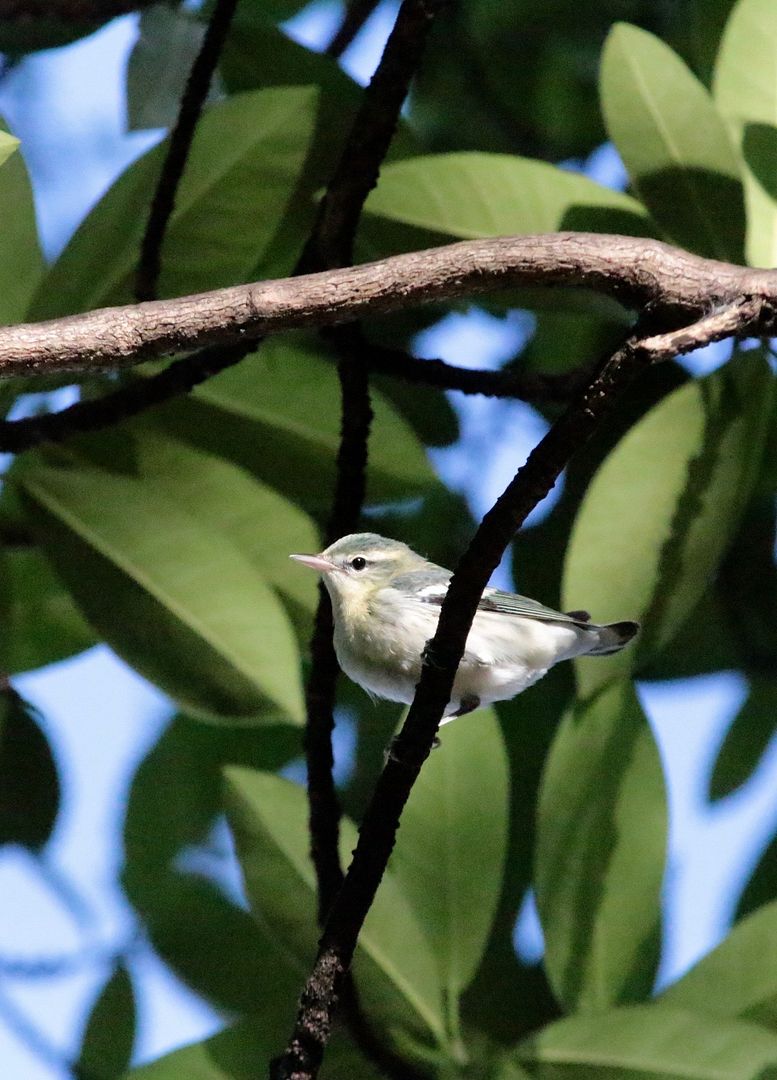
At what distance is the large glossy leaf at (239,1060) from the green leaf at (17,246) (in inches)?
45.3

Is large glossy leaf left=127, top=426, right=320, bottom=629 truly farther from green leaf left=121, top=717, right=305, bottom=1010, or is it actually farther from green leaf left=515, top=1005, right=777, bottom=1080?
green leaf left=515, top=1005, right=777, bottom=1080

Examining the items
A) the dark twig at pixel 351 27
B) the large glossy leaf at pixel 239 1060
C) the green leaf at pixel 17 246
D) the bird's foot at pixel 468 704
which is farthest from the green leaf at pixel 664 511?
the dark twig at pixel 351 27

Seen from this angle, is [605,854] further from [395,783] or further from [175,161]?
[175,161]

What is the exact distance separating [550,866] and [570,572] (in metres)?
0.48

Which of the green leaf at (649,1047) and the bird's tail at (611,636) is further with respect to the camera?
the bird's tail at (611,636)

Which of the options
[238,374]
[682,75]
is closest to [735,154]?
[682,75]

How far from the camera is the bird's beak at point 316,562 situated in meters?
2.26

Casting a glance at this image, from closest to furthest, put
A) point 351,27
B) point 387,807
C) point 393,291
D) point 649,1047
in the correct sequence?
→ point 393,291, point 387,807, point 649,1047, point 351,27

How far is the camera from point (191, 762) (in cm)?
302

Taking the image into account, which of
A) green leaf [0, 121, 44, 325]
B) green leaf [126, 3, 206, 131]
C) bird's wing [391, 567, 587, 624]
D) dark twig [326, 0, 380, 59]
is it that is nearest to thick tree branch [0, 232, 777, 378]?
green leaf [0, 121, 44, 325]

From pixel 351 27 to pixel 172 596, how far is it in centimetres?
179

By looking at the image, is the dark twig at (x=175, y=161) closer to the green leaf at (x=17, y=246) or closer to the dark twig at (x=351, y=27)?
the green leaf at (x=17, y=246)

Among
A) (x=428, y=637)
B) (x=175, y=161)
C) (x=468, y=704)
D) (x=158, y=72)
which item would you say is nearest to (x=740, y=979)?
(x=468, y=704)

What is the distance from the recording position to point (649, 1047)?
1.83 meters
